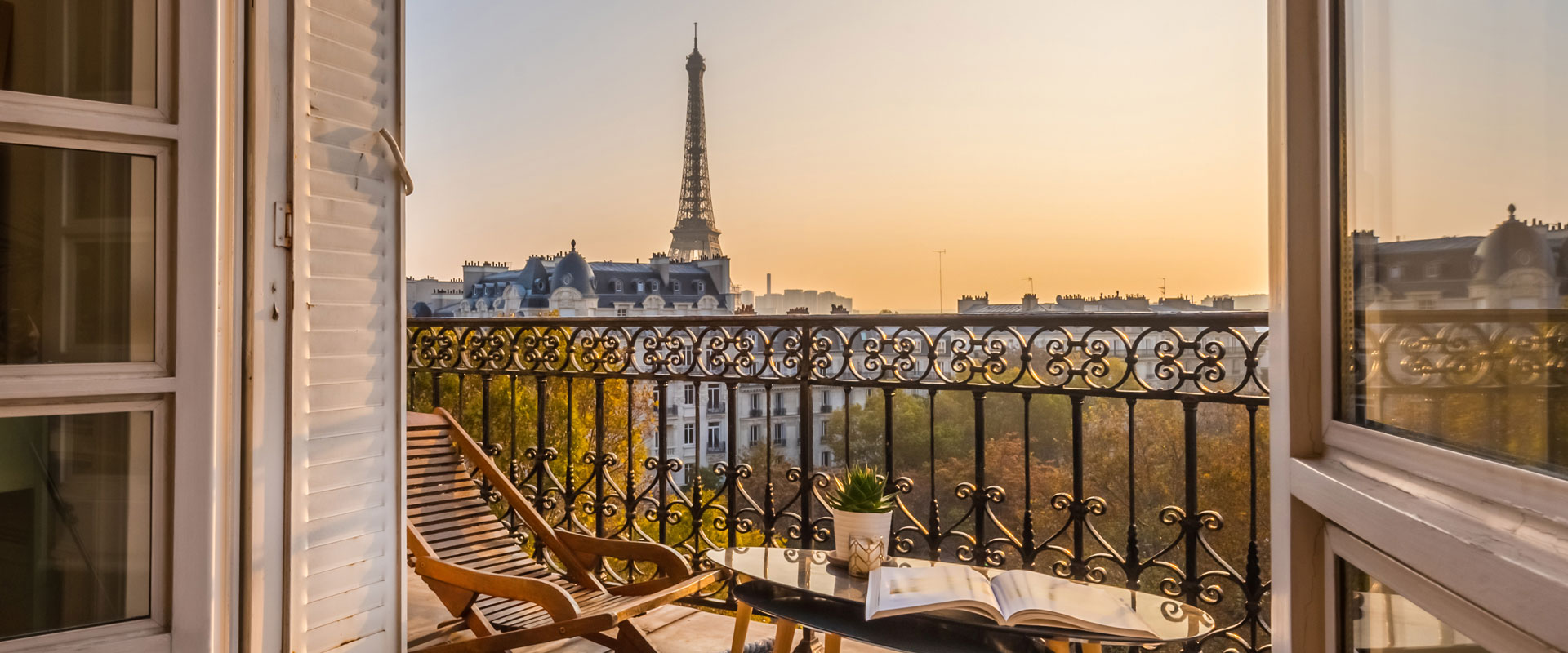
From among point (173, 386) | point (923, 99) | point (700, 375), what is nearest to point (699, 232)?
point (923, 99)

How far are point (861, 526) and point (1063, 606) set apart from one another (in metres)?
0.61

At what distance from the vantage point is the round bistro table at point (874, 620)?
1.78 m

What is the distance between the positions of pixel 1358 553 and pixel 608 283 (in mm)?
30744

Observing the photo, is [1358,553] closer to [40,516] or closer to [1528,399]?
[1528,399]

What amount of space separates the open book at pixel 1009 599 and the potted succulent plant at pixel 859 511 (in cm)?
18

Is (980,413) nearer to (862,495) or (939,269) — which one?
(862,495)

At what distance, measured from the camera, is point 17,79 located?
1.38 m

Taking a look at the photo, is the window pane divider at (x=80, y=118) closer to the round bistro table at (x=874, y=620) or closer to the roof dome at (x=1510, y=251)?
the round bistro table at (x=874, y=620)

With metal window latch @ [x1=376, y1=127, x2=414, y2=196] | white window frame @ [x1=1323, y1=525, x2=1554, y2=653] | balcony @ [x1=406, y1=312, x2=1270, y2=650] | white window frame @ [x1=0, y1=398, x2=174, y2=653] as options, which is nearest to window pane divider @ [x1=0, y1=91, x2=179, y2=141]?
white window frame @ [x1=0, y1=398, x2=174, y2=653]

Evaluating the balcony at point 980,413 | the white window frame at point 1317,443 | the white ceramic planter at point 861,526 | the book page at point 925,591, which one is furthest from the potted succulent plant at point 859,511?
the white window frame at point 1317,443

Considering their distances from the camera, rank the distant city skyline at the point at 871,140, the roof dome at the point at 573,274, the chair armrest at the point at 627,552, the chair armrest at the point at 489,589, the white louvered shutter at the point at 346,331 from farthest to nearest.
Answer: the roof dome at the point at 573,274, the distant city skyline at the point at 871,140, the chair armrest at the point at 627,552, the chair armrest at the point at 489,589, the white louvered shutter at the point at 346,331

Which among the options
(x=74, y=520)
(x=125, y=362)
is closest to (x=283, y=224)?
(x=125, y=362)

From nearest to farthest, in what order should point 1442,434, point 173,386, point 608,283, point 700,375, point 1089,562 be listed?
1. point 1442,434
2. point 173,386
3. point 1089,562
4. point 700,375
5. point 608,283

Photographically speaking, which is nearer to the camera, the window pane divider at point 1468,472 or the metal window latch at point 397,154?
the window pane divider at point 1468,472
